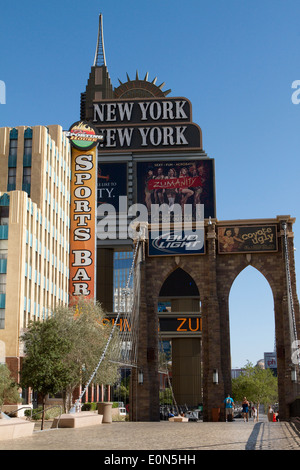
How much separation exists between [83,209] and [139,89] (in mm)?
42067

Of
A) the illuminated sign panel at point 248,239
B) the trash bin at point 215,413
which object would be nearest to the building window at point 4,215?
the illuminated sign panel at point 248,239

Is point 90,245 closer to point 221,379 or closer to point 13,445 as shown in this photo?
point 221,379

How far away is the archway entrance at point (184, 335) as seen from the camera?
9344 centimetres

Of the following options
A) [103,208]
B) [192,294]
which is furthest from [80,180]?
[192,294]

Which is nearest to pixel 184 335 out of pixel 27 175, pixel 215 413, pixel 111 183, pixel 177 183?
pixel 177 183

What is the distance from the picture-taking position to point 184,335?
93.9 m

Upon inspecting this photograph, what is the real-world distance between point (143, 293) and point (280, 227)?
12.1 m

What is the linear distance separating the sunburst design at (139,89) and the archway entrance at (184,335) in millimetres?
33872

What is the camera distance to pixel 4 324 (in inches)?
2169

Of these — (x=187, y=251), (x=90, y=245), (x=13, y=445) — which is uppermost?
(x=90, y=245)

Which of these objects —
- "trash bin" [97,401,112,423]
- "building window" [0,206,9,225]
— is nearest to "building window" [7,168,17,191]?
"building window" [0,206,9,225]

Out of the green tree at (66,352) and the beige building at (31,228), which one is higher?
the beige building at (31,228)

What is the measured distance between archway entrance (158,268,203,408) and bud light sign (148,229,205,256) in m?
43.0

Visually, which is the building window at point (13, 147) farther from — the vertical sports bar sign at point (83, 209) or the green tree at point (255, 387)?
the green tree at point (255, 387)
